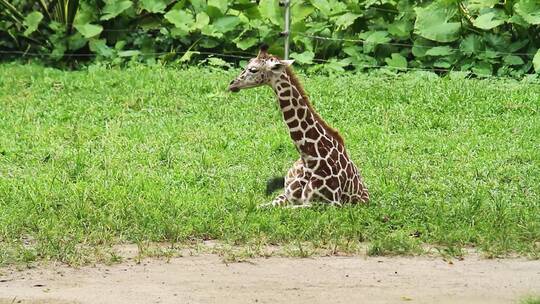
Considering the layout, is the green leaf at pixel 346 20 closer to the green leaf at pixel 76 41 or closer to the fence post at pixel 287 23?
the fence post at pixel 287 23

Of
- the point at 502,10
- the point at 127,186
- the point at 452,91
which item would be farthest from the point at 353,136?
the point at 502,10

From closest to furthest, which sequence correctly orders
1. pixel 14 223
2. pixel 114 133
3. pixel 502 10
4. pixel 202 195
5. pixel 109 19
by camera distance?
1. pixel 14 223
2. pixel 202 195
3. pixel 114 133
4. pixel 502 10
5. pixel 109 19

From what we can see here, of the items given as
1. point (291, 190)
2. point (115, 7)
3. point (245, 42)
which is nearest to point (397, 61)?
point (245, 42)

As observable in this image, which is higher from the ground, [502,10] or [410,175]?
[502,10]

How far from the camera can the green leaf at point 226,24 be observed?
13195 millimetres

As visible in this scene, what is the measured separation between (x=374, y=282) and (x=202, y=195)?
7.40ft

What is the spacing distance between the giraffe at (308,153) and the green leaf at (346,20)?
5.09 meters

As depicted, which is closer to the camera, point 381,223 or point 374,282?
point 374,282

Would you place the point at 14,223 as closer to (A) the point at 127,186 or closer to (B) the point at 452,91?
(A) the point at 127,186

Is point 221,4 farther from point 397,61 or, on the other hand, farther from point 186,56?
point 397,61

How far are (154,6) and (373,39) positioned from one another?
2861 mm

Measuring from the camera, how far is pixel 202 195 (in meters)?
8.28

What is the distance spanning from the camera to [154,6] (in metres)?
13.7

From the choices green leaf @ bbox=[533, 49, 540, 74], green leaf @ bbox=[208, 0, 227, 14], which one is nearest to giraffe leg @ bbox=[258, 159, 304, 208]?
green leaf @ bbox=[533, 49, 540, 74]
